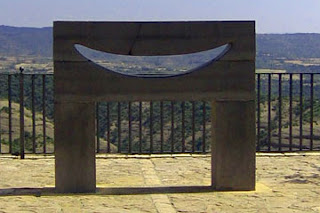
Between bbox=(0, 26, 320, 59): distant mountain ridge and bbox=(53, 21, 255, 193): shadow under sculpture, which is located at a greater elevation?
bbox=(0, 26, 320, 59): distant mountain ridge

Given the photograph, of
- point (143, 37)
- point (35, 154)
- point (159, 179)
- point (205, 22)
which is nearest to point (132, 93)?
point (143, 37)

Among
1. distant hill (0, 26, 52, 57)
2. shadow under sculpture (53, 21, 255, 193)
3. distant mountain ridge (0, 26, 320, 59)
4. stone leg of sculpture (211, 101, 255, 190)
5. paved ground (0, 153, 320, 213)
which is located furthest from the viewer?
distant hill (0, 26, 52, 57)

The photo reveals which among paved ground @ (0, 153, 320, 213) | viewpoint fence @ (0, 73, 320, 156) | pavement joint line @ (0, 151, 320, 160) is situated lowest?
paved ground @ (0, 153, 320, 213)

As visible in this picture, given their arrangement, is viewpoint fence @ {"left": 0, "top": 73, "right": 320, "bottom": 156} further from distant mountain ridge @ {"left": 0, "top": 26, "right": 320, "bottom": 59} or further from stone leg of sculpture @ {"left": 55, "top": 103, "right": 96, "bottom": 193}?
distant mountain ridge @ {"left": 0, "top": 26, "right": 320, "bottom": 59}

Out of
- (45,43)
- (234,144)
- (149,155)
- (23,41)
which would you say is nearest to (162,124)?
(149,155)

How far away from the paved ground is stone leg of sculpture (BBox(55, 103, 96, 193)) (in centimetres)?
20

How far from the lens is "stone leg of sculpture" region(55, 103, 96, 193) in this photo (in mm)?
7438

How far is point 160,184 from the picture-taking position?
328 inches

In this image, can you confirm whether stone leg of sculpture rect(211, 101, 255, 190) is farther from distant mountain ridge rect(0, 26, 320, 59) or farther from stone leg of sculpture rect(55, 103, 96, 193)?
distant mountain ridge rect(0, 26, 320, 59)

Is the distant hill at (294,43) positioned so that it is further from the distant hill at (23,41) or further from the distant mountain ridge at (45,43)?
the distant hill at (23,41)

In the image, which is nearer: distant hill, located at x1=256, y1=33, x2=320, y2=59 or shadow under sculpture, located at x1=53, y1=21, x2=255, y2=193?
shadow under sculpture, located at x1=53, y1=21, x2=255, y2=193

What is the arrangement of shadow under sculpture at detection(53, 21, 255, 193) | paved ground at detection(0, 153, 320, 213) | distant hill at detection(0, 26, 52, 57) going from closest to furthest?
1. paved ground at detection(0, 153, 320, 213)
2. shadow under sculpture at detection(53, 21, 255, 193)
3. distant hill at detection(0, 26, 52, 57)

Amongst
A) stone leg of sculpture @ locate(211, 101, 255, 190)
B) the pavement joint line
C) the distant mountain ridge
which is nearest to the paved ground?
the pavement joint line

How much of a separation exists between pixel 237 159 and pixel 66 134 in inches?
80.8
